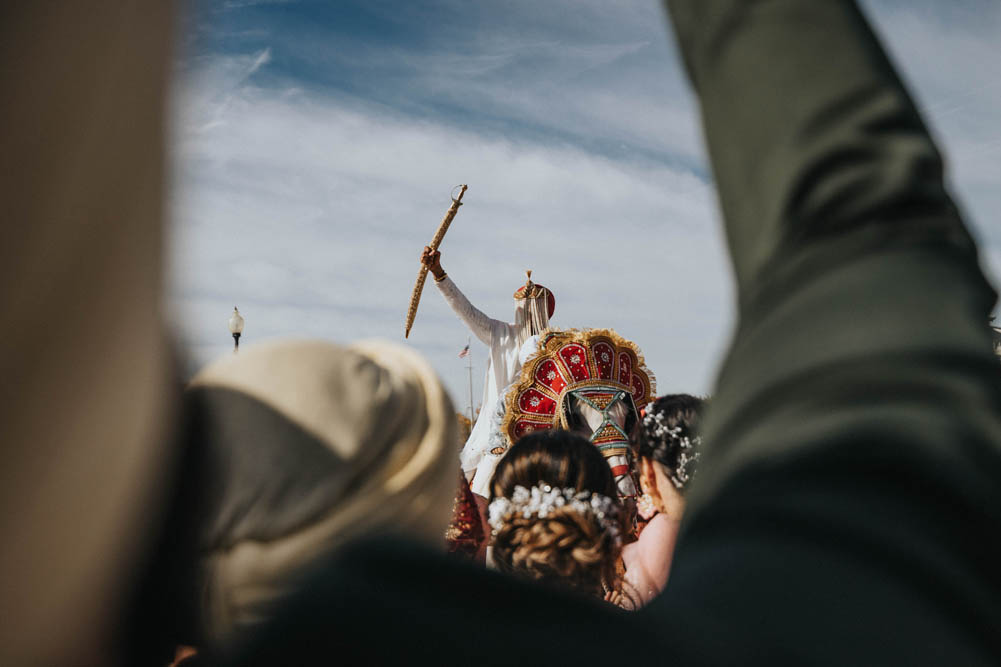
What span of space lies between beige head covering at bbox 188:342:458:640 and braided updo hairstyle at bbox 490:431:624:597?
1.70 metres

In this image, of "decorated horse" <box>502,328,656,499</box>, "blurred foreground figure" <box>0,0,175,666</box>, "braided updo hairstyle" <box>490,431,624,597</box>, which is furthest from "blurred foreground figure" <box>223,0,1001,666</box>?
"decorated horse" <box>502,328,656,499</box>

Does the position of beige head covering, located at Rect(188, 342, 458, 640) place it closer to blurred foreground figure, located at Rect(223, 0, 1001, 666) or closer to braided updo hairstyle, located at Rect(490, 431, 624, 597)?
blurred foreground figure, located at Rect(223, 0, 1001, 666)

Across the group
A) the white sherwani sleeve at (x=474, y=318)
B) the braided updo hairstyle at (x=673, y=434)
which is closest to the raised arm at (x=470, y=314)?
the white sherwani sleeve at (x=474, y=318)

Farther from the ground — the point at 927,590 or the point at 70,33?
the point at 70,33

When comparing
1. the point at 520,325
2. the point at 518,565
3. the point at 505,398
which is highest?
the point at 520,325

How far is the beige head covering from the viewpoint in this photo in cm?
58

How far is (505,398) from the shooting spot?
20.5ft

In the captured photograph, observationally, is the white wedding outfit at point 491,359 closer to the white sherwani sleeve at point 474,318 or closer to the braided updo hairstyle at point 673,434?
the white sherwani sleeve at point 474,318

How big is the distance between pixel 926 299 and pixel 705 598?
0.39 feet

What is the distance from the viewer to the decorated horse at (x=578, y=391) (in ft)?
20.0

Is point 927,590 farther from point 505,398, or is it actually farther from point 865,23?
point 505,398

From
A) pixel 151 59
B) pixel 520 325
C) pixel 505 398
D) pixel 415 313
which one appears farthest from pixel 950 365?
pixel 415 313

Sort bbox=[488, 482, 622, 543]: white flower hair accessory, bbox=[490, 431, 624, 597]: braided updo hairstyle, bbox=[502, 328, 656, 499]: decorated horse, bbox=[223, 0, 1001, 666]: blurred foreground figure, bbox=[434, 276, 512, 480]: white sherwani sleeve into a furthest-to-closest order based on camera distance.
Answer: bbox=[434, 276, 512, 480]: white sherwani sleeve < bbox=[502, 328, 656, 499]: decorated horse < bbox=[488, 482, 622, 543]: white flower hair accessory < bbox=[490, 431, 624, 597]: braided updo hairstyle < bbox=[223, 0, 1001, 666]: blurred foreground figure

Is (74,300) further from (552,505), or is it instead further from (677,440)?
(677,440)
